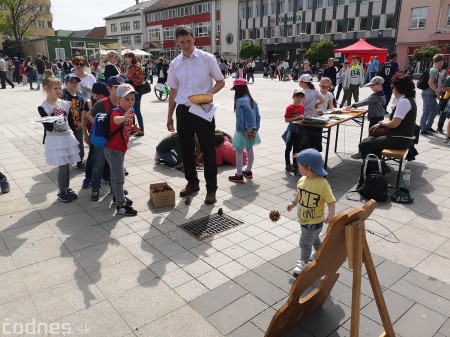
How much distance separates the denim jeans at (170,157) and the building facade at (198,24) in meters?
49.9

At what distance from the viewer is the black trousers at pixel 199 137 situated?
5020 mm

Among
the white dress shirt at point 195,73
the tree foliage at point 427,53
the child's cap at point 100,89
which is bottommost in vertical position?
the child's cap at point 100,89

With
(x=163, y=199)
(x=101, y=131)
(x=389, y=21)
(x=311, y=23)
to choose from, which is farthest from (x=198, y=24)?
(x=101, y=131)

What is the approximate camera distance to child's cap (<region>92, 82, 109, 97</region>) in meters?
5.40

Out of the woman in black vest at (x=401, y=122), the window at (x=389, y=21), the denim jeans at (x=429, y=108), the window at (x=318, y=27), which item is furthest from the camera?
the window at (x=318, y=27)

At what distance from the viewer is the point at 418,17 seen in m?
36.5

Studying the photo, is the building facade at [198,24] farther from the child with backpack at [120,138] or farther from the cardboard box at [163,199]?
the child with backpack at [120,138]

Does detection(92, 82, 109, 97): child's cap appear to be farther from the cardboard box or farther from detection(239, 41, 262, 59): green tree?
detection(239, 41, 262, 59): green tree

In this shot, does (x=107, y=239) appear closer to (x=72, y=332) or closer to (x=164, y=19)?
(x=72, y=332)

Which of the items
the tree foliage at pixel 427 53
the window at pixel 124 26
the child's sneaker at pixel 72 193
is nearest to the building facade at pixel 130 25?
the window at pixel 124 26

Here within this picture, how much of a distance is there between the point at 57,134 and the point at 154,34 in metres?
71.5

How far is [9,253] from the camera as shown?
12.5 feet

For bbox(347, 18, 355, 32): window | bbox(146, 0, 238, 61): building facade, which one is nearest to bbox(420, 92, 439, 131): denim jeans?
bbox(347, 18, 355, 32): window

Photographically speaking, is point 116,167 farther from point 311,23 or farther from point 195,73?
point 311,23
